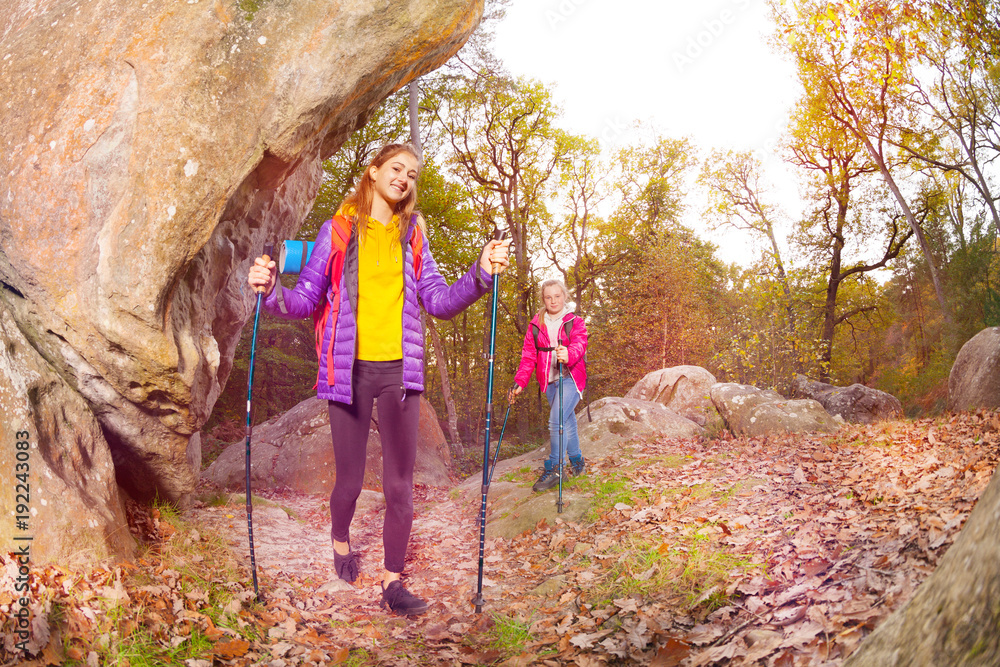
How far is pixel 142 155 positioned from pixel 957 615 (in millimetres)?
4861

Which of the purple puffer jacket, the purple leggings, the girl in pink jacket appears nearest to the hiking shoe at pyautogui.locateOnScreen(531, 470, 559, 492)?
the girl in pink jacket

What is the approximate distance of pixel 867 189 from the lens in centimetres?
1773

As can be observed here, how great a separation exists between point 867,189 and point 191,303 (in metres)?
19.6

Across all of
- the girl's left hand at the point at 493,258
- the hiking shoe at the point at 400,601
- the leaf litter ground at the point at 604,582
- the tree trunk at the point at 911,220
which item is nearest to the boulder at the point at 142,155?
the leaf litter ground at the point at 604,582

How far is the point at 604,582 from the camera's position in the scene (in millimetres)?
4164

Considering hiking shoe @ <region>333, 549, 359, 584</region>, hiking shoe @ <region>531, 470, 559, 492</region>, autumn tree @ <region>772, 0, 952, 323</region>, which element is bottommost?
hiking shoe @ <region>333, 549, 359, 584</region>

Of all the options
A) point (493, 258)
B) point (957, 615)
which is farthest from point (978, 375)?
point (957, 615)

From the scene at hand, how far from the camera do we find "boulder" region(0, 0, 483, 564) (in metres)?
3.86

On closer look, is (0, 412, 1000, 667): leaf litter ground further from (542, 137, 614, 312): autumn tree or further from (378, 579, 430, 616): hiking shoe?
(542, 137, 614, 312): autumn tree

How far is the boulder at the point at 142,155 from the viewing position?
3857 millimetres

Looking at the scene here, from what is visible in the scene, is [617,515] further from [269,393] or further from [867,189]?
[867,189]

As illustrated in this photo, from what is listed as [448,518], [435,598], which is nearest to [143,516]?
[435,598]

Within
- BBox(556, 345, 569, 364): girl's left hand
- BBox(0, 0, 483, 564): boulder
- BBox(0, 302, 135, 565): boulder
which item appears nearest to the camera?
BBox(0, 302, 135, 565): boulder

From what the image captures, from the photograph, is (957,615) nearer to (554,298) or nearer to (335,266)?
(335,266)
